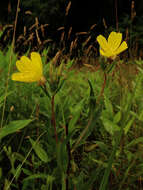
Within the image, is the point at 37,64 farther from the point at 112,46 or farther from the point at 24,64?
the point at 112,46

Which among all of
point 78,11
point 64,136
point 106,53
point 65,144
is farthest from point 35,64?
point 78,11

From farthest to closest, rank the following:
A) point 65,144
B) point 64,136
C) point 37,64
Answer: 1. point 64,136
2. point 65,144
3. point 37,64

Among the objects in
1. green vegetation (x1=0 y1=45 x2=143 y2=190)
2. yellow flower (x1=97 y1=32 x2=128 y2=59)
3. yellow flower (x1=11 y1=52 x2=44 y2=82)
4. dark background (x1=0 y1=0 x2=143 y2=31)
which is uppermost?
dark background (x1=0 y1=0 x2=143 y2=31)

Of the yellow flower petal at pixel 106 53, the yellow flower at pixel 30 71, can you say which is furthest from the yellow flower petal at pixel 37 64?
the yellow flower petal at pixel 106 53

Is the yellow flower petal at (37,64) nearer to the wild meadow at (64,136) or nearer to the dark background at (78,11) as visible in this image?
the wild meadow at (64,136)

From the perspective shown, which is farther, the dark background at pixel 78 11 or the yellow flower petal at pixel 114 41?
the dark background at pixel 78 11

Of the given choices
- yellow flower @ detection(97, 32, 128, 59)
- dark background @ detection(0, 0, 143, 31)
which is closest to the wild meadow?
yellow flower @ detection(97, 32, 128, 59)

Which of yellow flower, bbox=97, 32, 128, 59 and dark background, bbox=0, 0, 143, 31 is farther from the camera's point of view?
dark background, bbox=0, 0, 143, 31

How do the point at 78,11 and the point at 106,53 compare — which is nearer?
the point at 106,53

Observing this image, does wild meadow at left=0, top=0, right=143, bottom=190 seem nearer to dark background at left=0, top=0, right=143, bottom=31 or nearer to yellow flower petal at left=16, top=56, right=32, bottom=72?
yellow flower petal at left=16, top=56, right=32, bottom=72
